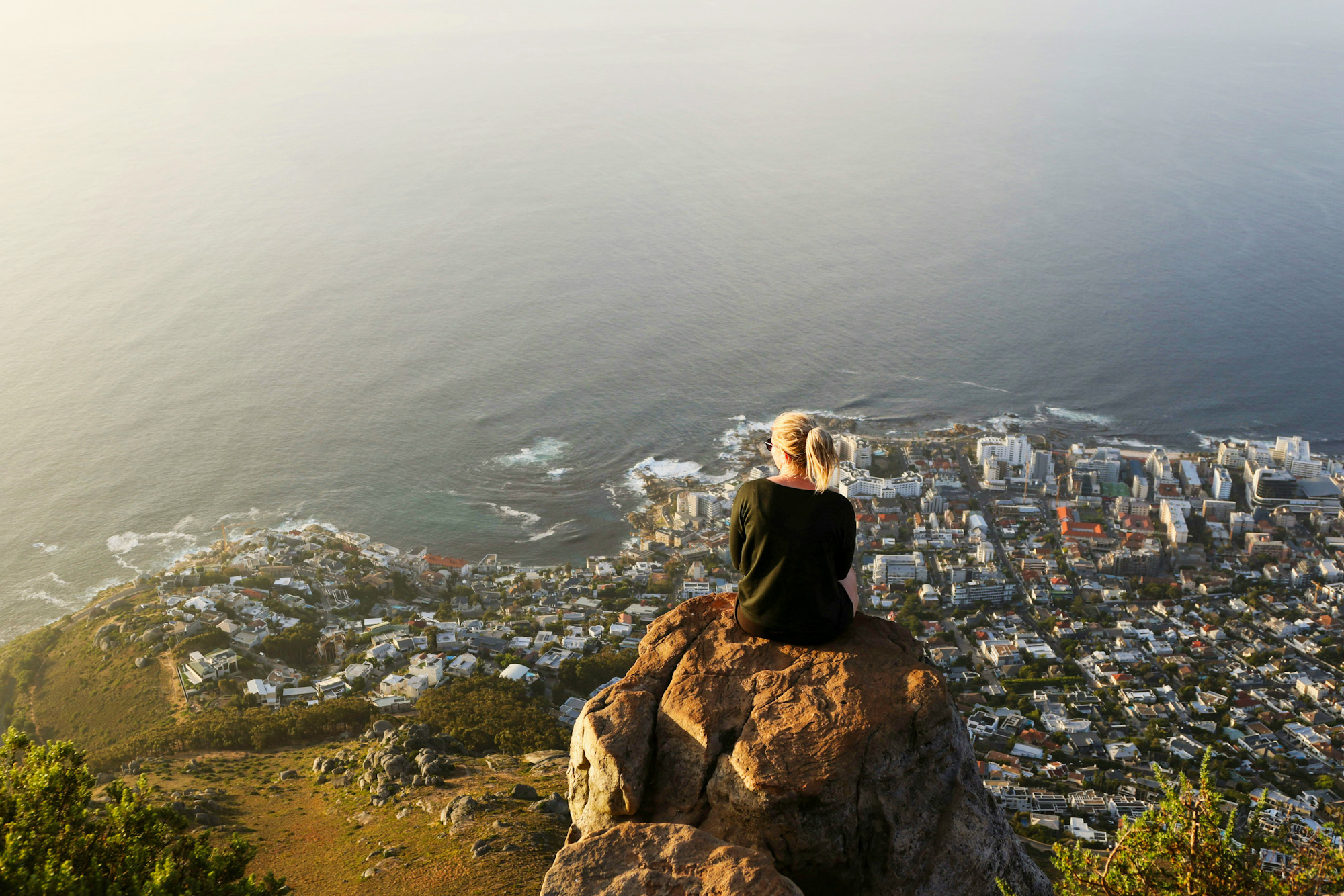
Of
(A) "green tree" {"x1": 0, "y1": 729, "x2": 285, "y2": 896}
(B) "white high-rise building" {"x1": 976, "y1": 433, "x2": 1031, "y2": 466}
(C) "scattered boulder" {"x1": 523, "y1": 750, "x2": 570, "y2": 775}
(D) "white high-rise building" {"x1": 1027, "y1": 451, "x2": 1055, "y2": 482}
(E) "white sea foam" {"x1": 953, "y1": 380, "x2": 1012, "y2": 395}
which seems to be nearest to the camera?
(A) "green tree" {"x1": 0, "y1": 729, "x2": 285, "y2": 896}

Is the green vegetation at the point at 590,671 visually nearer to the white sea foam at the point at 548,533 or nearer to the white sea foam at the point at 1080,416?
the white sea foam at the point at 548,533

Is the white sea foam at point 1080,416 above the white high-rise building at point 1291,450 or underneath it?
above

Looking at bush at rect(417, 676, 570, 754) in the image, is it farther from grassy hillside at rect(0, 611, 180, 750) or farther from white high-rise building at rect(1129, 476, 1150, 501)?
white high-rise building at rect(1129, 476, 1150, 501)

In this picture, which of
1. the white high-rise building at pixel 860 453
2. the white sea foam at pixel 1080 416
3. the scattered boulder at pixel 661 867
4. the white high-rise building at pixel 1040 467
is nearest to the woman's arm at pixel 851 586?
the scattered boulder at pixel 661 867

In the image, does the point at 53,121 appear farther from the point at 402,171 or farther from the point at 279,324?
the point at 279,324

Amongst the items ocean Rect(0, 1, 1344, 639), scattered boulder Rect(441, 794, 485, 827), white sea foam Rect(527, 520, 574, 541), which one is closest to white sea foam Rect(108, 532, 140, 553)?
ocean Rect(0, 1, 1344, 639)

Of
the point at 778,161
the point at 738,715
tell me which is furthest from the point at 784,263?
the point at 738,715

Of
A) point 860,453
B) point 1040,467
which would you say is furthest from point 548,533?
point 1040,467
